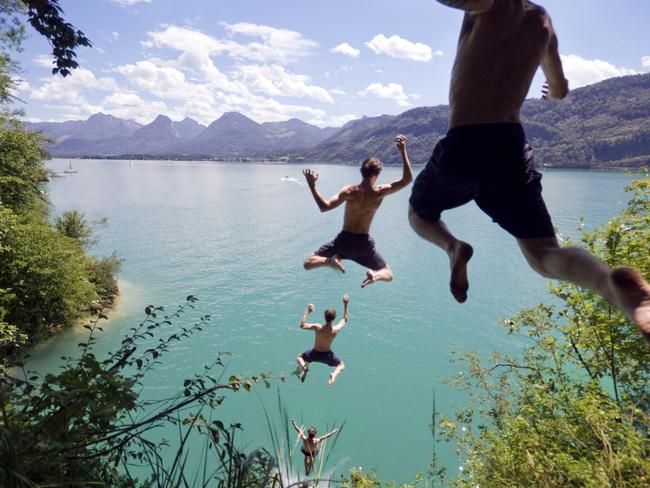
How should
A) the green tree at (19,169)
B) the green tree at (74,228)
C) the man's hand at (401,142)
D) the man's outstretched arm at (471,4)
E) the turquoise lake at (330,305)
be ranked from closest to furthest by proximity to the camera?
1. the man's outstretched arm at (471,4)
2. the man's hand at (401,142)
3. the green tree at (19,169)
4. the turquoise lake at (330,305)
5. the green tree at (74,228)

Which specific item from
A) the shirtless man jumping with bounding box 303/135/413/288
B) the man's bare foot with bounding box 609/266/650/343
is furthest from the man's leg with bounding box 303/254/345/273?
the man's bare foot with bounding box 609/266/650/343

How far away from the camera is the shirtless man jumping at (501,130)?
6.45 ft

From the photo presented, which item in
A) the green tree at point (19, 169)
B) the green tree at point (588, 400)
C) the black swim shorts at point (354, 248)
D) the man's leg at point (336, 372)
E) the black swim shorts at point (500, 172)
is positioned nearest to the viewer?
the black swim shorts at point (500, 172)

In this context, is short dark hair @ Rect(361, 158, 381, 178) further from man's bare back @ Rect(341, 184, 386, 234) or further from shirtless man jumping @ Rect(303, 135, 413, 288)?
man's bare back @ Rect(341, 184, 386, 234)

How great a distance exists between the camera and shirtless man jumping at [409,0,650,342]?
197 centimetres

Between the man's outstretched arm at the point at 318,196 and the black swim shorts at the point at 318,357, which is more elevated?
the man's outstretched arm at the point at 318,196

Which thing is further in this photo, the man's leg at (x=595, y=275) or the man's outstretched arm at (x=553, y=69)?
the man's outstretched arm at (x=553, y=69)

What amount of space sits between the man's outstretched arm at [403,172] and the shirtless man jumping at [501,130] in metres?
2.01

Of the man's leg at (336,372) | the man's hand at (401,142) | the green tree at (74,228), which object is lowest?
the man's leg at (336,372)

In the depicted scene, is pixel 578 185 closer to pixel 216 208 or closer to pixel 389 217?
pixel 389 217

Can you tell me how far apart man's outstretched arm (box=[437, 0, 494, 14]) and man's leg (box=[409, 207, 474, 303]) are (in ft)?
3.74

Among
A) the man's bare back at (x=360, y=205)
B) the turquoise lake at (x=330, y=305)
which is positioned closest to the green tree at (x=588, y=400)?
the turquoise lake at (x=330, y=305)

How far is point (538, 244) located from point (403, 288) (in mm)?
35904

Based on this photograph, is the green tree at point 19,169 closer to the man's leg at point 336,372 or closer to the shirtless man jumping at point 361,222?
the man's leg at point 336,372
